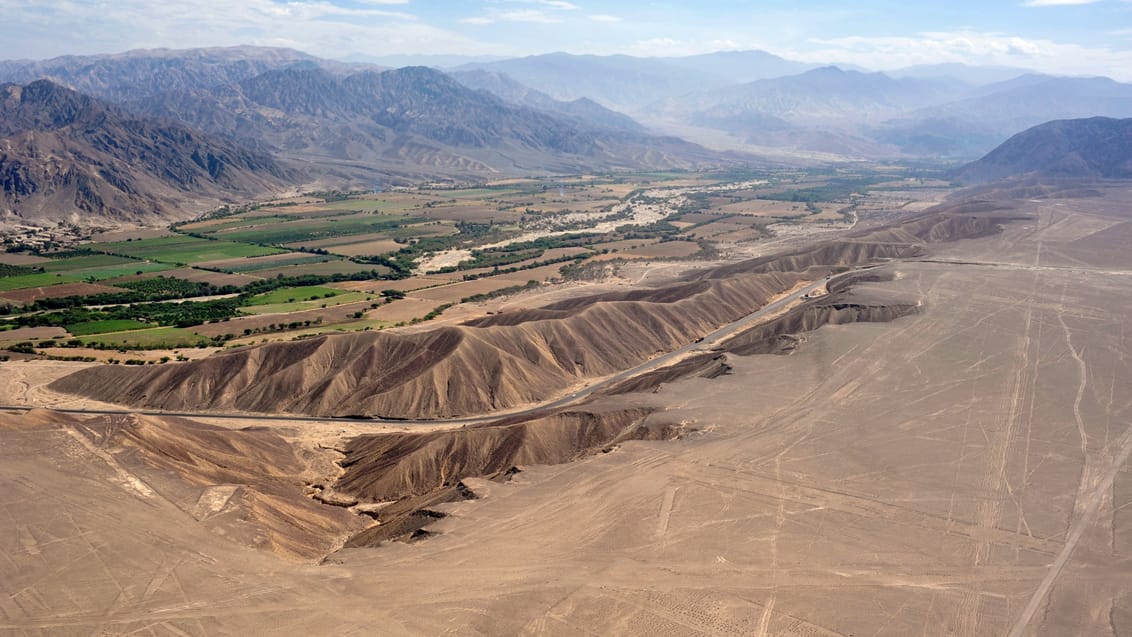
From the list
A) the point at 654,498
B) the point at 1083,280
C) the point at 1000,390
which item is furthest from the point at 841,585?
the point at 1083,280

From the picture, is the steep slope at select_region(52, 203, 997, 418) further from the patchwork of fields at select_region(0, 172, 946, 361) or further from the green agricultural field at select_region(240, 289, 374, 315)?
the green agricultural field at select_region(240, 289, 374, 315)

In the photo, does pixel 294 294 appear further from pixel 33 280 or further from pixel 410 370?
pixel 410 370

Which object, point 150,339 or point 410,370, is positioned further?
point 150,339

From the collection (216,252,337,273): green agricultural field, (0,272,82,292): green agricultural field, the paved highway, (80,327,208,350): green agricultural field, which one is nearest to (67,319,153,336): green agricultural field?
(80,327,208,350): green agricultural field

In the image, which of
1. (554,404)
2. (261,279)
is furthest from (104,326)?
(554,404)

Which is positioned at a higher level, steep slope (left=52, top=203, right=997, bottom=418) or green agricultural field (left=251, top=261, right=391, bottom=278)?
green agricultural field (left=251, top=261, right=391, bottom=278)

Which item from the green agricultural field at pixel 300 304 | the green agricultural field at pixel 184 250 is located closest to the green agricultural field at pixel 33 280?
the green agricultural field at pixel 184 250
